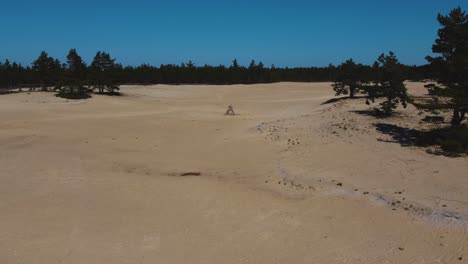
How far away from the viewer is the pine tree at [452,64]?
16.8m

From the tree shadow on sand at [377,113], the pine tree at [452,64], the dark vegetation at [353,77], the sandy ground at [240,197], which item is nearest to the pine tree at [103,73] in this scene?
the dark vegetation at [353,77]

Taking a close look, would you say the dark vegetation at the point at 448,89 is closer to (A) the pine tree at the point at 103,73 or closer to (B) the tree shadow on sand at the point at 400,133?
(B) the tree shadow on sand at the point at 400,133

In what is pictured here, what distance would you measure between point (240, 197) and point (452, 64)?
10527 mm

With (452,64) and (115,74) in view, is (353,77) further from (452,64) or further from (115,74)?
(115,74)

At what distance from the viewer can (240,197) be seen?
13.2 meters

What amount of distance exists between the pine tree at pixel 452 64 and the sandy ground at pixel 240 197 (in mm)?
2509

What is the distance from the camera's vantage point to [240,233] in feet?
34.4

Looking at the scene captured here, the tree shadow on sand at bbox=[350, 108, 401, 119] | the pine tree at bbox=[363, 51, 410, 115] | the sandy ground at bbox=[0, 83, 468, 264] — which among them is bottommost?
the sandy ground at bbox=[0, 83, 468, 264]

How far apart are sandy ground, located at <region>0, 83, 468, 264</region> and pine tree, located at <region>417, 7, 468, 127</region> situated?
8.23 feet

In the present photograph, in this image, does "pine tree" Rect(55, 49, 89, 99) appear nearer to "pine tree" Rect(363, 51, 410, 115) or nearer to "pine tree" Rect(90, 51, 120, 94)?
"pine tree" Rect(90, 51, 120, 94)

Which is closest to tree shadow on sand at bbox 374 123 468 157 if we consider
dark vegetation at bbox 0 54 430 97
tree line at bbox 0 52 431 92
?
dark vegetation at bbox 0 54 430 97

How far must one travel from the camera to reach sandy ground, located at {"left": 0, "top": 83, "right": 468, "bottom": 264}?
9.55 metres

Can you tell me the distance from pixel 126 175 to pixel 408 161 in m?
10.3

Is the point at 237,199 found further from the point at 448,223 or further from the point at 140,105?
the point at 140,105
